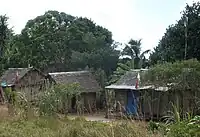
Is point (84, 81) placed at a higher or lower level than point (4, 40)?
lower

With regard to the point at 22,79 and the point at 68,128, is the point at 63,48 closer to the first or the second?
the point at 22,79

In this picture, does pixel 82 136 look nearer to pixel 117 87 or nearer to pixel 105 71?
pixel 117 87

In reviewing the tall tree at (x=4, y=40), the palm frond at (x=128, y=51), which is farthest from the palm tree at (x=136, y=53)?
the tall tree at (x=4, y=40)

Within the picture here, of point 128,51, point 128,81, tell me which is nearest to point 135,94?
point 128,81

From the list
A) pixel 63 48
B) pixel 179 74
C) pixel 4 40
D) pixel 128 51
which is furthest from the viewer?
pixel 63 48

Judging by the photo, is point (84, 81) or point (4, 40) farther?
point (4, 40)

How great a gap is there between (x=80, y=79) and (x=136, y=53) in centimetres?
503

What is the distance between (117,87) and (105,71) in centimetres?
891

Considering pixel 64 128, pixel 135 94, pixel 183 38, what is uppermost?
pixel 183 38

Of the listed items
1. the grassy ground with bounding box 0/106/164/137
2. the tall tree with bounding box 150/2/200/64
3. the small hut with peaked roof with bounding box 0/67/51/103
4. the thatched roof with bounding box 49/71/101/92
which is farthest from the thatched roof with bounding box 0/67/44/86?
the grassy ground with bounding box 0/106/164/137

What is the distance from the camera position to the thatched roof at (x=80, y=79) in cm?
2851

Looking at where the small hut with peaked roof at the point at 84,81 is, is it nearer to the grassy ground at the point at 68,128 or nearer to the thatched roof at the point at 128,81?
the thatched roof at the point at 128,81

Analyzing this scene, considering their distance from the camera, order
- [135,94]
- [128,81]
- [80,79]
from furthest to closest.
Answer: [80,79] < [128,81] < [135,94]

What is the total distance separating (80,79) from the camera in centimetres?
2947
